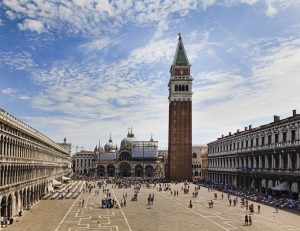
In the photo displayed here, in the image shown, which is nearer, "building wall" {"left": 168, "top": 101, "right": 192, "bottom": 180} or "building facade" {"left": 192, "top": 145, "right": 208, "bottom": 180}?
"building wall" {"left": 168, "top": 101, "right": 192, "bottom": 180}

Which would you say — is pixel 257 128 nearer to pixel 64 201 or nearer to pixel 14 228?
pixel 64 201

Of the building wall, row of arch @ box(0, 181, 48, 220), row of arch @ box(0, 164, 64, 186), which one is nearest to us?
row of arch @ box(0, 164, 64, 186)

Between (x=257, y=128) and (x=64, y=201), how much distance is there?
39432 mm

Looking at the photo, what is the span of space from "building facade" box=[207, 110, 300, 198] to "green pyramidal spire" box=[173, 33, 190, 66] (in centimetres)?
3929

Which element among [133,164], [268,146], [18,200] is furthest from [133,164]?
[18,200]

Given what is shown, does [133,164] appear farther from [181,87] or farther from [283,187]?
[283,187]

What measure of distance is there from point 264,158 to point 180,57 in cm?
7015

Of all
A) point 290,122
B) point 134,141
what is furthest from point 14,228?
point 134,141

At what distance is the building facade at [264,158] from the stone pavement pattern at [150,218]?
8.75 m

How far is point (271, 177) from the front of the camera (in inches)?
2653

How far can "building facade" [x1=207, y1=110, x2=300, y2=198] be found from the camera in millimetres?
59969

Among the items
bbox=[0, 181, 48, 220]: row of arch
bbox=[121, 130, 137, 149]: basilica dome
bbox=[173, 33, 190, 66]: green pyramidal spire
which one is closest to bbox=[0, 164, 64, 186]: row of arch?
bbox=[0, 181, 48, 220]: row of arch

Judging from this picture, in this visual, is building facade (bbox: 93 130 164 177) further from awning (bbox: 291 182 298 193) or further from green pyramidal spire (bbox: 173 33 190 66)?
awning (bbox: 291 182 298 193)

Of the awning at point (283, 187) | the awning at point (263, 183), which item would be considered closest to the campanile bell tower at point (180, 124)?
the awning at point (263, 183)
